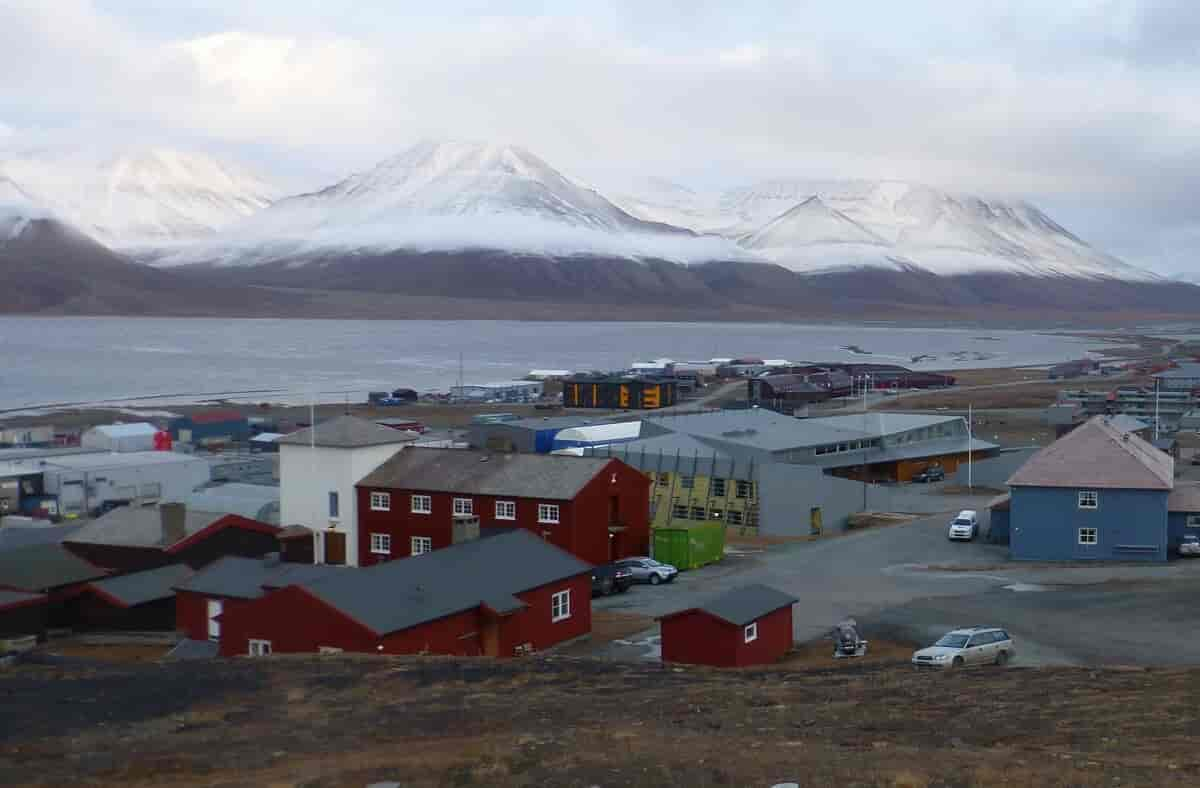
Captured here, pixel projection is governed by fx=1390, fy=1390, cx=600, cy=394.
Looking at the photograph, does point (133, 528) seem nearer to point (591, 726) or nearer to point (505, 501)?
point (505, 501)

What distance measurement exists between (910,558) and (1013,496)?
229 centimetres

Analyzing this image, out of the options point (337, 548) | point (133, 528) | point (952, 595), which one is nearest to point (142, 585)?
point (133, 528)

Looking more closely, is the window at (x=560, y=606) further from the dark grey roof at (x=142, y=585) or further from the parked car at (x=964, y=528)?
the parked car at (x=964, y=528)

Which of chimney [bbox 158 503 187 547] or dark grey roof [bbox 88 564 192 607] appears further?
chimney [bbox 158 503 187 547]

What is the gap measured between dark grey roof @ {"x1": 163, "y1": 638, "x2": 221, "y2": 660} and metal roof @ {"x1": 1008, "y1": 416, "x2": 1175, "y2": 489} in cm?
1488

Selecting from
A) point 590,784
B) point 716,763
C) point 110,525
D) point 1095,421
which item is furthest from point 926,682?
point 110,525

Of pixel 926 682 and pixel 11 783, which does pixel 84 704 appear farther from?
pixel 926 682

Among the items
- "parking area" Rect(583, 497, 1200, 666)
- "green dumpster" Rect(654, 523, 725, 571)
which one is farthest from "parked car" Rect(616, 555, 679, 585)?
→ "green dumpster" Rect(654, 523, 725, 571)

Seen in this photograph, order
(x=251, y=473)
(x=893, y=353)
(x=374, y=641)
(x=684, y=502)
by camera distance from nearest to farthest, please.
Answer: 1. (x=374, y=641)
2. (x=684, y=502)
3. (x=251, y=473)
4. (x=893, y=353)

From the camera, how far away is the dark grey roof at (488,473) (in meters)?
26.4

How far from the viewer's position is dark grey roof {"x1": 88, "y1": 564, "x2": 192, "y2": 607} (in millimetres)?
22953

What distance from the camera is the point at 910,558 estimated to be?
26609mm

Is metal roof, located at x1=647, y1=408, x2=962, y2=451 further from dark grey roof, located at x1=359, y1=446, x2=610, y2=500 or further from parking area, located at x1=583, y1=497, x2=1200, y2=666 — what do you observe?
dark grey roof, located at x1=359, y1=446, x2=610, y2=500

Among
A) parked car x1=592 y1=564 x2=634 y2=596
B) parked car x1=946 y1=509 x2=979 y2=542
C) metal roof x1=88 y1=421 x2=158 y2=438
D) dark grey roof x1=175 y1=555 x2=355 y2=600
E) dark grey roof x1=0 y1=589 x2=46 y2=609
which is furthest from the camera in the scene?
metal roof x1=88 y1=421 x2=158 y2=438
